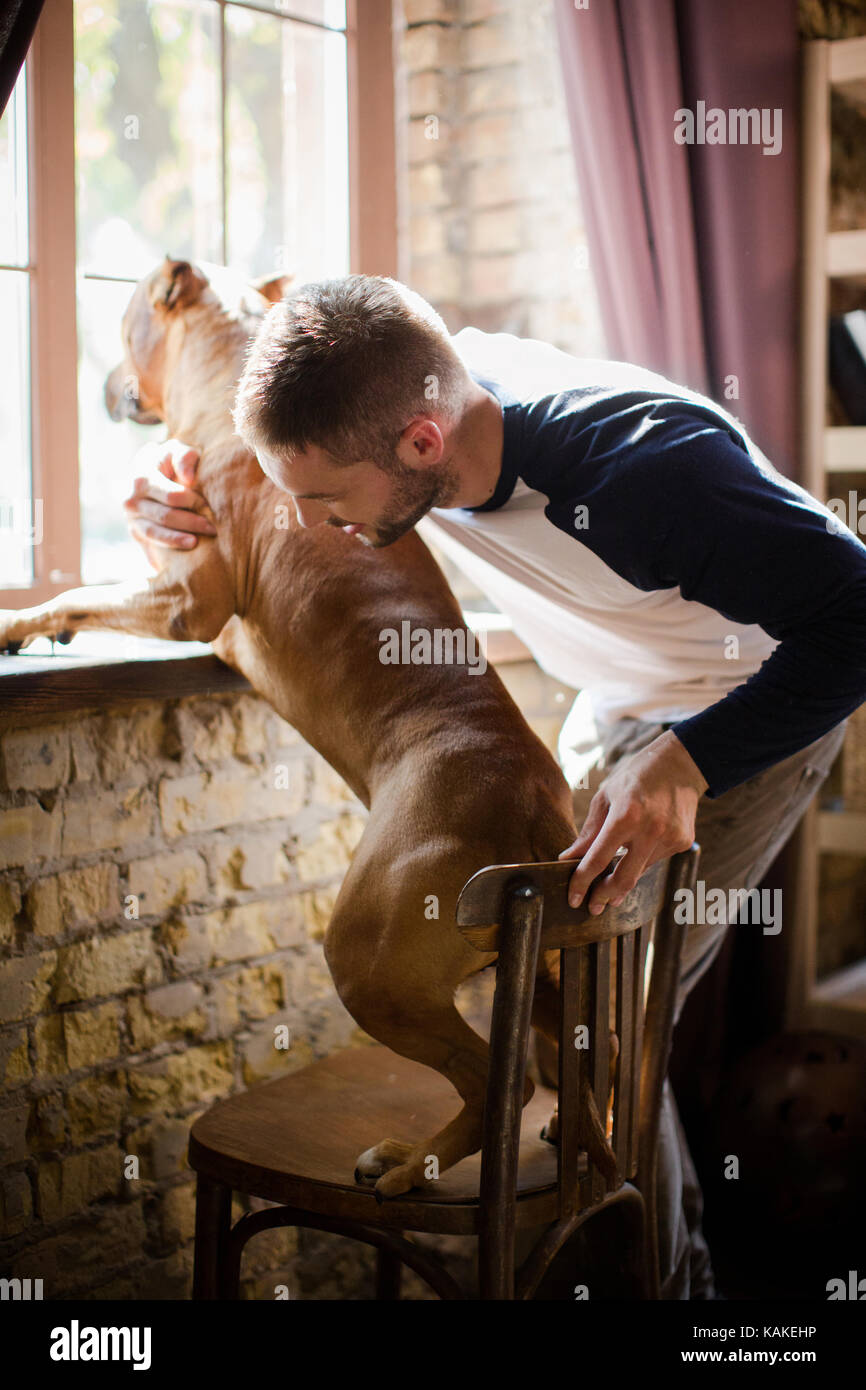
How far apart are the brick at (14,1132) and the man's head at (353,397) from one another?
1.01 metres

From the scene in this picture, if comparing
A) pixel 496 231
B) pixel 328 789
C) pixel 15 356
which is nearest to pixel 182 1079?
pixel 328 789

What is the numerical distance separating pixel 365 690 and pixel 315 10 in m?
1.79

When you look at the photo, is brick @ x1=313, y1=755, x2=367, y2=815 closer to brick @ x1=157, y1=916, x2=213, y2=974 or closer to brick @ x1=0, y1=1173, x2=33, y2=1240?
brick @ x1=157, y1=916, x2=213, y2=974

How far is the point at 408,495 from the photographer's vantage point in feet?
5.31

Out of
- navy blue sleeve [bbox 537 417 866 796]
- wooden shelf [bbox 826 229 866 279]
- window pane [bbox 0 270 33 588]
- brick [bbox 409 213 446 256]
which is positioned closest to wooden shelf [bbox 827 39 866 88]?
wooden shelf [bbox 826 229 866 279]

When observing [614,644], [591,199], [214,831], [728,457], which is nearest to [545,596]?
[614,644]

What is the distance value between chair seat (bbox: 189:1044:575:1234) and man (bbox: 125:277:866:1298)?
42cm

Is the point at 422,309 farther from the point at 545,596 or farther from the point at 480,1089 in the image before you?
the point at 480,1089

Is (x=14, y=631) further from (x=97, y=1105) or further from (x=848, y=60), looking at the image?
(x=848, y=60)

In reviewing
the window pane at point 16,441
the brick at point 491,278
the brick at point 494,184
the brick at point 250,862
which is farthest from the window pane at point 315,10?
the brick at point 250,862

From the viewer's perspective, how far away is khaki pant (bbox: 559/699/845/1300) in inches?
81.0

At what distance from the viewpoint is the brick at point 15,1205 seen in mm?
1854

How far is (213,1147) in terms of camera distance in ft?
5.40

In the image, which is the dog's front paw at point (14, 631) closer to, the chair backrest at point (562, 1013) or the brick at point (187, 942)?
the brick at point (187, 942)
